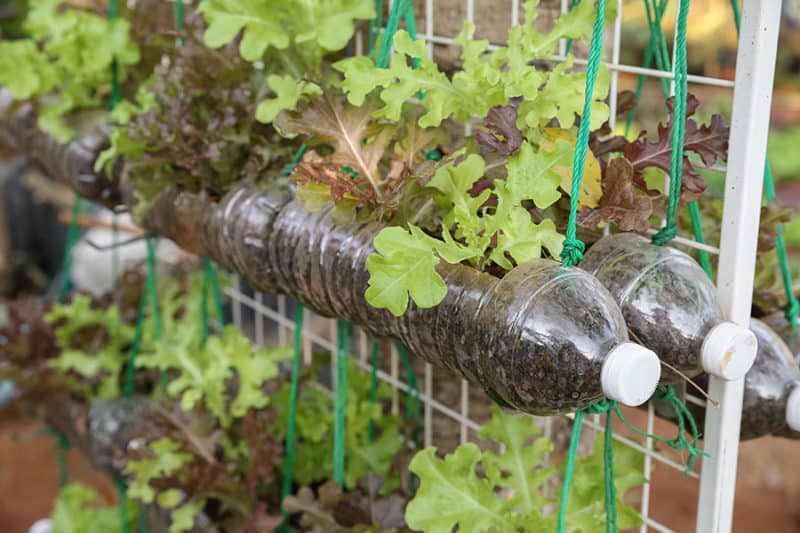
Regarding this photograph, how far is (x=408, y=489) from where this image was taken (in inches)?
50.7

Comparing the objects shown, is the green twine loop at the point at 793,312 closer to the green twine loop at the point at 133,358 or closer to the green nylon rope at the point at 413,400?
the green nylon rope at the point at 413,400

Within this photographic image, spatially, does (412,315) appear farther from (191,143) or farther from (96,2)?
(96,2)

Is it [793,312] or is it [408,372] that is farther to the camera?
[408,372]

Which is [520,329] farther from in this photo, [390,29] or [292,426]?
[292,426]

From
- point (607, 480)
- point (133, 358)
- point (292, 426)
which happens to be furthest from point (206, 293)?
point (607, 480)

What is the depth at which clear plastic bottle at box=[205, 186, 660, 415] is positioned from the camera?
30.0 inches

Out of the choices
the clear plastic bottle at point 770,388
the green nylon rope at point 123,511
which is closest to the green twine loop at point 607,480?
the clear plastic bottle at point 770,388

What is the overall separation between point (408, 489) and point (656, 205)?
21.6 inches

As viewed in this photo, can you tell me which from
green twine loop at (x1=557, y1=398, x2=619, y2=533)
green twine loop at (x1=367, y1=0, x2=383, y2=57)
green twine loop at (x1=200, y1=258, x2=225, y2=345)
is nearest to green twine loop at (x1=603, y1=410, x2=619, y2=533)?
green twine loop at (x1=557, y1=398, x2=619, y2=533)

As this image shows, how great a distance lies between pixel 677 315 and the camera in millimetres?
842

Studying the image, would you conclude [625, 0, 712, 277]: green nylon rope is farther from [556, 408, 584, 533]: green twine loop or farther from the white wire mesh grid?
[556, 408, 584, 533]: green twine loop

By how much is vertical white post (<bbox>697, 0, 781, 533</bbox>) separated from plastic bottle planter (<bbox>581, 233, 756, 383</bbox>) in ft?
0.20

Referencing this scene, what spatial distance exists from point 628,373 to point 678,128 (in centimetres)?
28

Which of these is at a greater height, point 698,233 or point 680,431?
point 698,233
